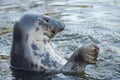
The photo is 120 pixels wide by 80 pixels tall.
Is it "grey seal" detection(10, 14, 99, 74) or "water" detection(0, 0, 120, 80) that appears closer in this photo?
"grey seal" detection(10, 14, 99, 74)

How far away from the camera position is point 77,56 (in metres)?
6.67

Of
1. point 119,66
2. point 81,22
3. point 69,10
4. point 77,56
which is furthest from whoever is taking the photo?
point 69,10

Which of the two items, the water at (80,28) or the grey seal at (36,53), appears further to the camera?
the water at (80,28)

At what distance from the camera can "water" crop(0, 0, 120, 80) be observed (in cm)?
713

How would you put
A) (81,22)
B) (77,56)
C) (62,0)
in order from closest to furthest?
(77,56), (81,22), (62,0)

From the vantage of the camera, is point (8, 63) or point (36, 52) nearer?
point (36, 52)

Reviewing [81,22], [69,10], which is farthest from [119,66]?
[69,10]

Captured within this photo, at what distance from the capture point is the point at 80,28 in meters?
9.49

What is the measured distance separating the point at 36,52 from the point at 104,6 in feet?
16.0

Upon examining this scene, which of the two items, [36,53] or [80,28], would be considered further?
[80,28]

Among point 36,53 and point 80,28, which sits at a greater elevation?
point 80,28

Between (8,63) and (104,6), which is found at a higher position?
(104,6)

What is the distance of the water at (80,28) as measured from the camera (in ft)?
23.4

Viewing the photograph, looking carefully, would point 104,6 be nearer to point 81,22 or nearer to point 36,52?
point 81,22
